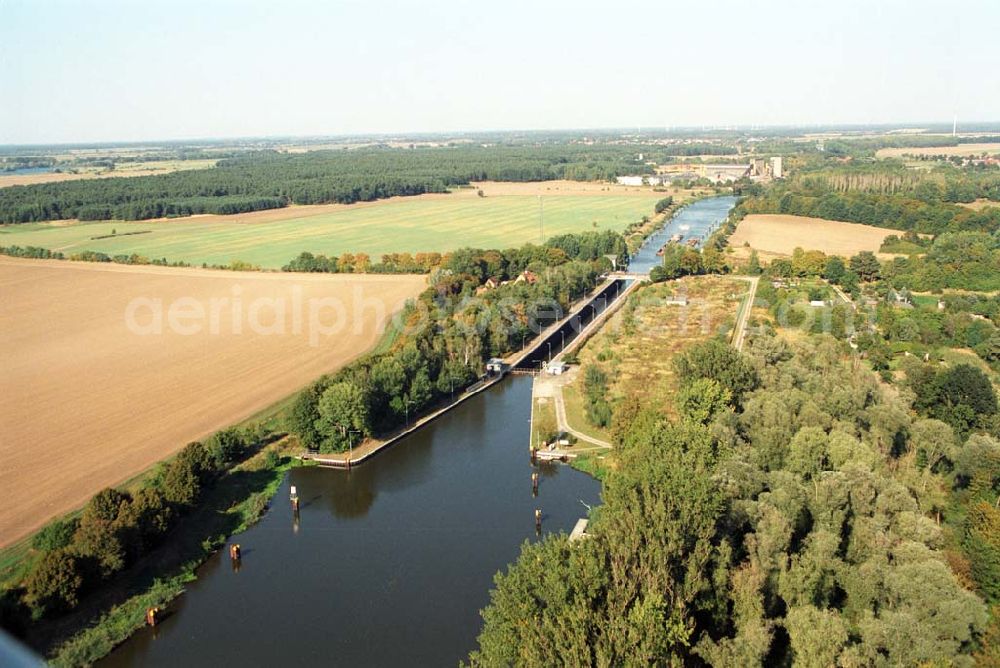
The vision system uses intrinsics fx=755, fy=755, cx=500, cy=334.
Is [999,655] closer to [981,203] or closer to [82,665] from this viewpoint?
[82,665]

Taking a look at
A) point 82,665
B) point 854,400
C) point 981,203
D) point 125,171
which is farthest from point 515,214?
point 125,171

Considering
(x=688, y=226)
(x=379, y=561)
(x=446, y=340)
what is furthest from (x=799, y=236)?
(x=379, y=561)

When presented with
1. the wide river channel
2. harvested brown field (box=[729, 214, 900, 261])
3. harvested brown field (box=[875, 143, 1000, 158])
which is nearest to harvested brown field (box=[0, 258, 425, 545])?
the wide river channel

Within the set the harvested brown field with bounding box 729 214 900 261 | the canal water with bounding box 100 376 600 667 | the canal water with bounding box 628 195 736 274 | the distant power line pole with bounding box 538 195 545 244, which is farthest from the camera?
the distant power line pole with bounding box 538 195 545 244

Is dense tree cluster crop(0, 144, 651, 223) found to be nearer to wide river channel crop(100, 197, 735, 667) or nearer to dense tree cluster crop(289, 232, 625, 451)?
dense tree cluster crop(289, 232, 625, 451)

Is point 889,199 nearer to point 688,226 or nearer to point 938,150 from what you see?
point 688,226

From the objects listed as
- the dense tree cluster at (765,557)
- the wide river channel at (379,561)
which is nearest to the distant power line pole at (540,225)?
the wide river channel at (379,561)
